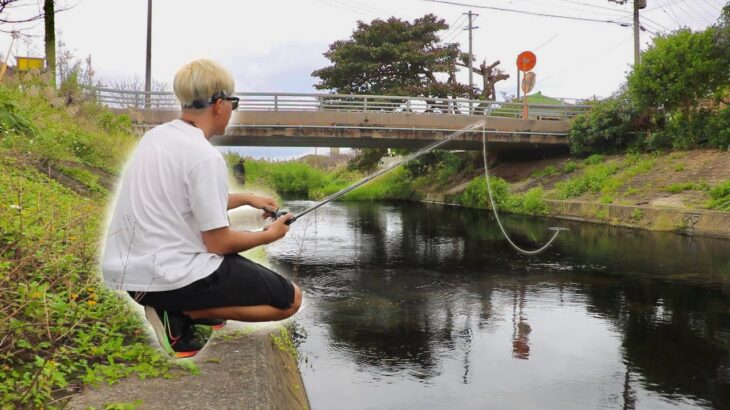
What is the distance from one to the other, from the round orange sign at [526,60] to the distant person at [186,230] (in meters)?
27.9

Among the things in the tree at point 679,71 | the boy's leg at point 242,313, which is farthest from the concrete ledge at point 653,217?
the boy's leg at point 242,313

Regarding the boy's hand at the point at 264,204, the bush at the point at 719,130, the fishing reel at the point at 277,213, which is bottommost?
the fishing reel at the point at 277,213

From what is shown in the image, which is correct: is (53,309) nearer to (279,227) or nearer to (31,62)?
(279,227)

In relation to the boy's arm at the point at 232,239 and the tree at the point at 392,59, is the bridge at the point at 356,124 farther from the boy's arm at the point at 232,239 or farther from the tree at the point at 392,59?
the boy's arm at the point at 232,239

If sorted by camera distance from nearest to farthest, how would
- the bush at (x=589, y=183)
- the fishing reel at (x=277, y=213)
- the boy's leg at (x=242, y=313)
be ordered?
the boy's leg at (x=242, y=313), the fishing reel at (x=277, y=213), the bush at (x=589, y=183)

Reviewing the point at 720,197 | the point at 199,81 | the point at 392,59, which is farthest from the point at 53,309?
the point at 392,59

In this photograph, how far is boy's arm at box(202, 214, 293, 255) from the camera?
2.56 metres

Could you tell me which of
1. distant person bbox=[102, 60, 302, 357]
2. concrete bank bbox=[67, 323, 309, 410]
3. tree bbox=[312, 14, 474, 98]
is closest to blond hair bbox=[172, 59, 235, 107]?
distant person bbox=[102, 60, 302, 357]

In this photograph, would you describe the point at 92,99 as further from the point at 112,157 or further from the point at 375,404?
the point at 375,404

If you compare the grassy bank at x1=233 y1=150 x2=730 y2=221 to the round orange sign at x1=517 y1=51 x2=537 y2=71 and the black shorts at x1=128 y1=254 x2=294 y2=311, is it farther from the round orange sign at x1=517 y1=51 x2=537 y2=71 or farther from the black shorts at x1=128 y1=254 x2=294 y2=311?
the black shorts at x1=128 y1=254 x2=294 y2=311

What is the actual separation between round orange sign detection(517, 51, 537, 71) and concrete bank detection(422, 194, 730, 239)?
842cm

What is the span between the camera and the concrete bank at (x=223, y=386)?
132 inches

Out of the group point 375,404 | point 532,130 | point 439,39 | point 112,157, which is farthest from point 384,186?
point 375,404

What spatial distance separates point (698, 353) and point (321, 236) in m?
12.4
